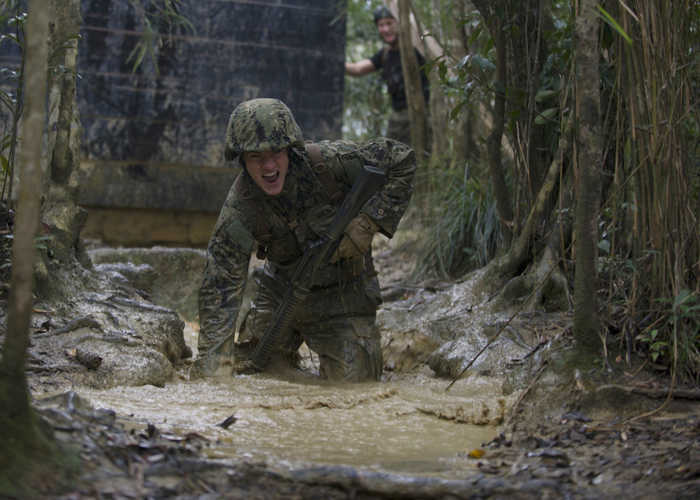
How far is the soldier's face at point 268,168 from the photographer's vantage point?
12.6 ft

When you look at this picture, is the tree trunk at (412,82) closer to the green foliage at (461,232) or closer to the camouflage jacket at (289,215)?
the green foliage at (461,232)

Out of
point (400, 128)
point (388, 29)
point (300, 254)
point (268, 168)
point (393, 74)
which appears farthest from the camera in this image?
point (400, 128)

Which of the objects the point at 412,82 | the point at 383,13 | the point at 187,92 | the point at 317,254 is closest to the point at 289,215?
the point at 317,254

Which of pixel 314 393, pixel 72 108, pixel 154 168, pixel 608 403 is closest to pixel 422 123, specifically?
pixel 154 168

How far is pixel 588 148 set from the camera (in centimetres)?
292

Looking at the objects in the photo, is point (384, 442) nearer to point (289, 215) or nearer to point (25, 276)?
point (25, 276)

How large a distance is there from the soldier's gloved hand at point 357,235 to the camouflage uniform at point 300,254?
0.13 ft

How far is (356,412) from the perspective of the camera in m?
3.20

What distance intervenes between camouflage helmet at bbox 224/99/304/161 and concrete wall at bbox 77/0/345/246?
458 cm

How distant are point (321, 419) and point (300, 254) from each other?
1462 mm

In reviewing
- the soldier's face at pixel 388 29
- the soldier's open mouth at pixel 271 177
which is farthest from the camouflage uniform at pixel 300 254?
the soldier's face at pixel 388 29

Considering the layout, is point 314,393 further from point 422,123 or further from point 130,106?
point 130,106

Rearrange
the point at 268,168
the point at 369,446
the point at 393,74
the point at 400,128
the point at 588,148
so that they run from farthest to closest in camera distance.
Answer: the point at 400,128 → the point at 393,74 → the point at 268,168 → the point at 588,148 → the point at 369,446

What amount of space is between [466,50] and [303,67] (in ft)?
7.51
